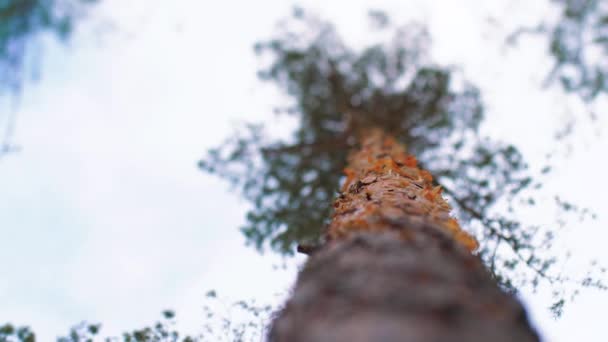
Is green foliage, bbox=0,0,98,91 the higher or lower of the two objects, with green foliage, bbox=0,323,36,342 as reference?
higher

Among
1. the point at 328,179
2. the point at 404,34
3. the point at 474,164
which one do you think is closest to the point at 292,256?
the point at 328,179

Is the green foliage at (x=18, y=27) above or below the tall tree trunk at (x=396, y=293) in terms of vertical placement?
above

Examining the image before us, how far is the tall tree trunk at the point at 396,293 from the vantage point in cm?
120

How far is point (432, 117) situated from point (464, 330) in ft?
25.3

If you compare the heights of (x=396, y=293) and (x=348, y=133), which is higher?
(x=348, y=133)

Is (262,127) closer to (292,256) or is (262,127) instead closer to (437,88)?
(292,256)

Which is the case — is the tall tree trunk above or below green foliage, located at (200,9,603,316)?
below

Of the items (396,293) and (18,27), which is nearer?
(396,293)

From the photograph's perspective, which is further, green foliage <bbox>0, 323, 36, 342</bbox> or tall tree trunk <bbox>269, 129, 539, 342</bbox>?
green foliage <bbox>0, 323, 36, 342</bbox>

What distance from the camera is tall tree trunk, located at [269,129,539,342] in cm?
120

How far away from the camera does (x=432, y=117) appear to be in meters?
8.46

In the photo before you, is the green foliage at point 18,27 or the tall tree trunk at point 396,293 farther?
the green foliage at point 18,27

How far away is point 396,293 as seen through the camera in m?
1.35

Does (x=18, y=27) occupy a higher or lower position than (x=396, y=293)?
higher
